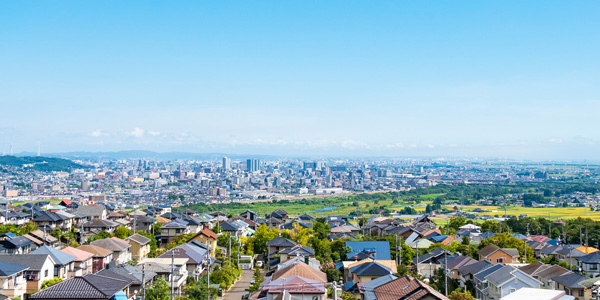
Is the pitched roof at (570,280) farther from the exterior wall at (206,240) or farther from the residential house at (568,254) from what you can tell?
the exterior wall at (206,240)

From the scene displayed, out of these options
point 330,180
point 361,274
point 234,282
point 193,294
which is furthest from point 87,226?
point 330,180

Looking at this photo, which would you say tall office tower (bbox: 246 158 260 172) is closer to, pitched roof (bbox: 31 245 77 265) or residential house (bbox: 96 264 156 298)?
pitched roof (bbox: 31 245 77 265)

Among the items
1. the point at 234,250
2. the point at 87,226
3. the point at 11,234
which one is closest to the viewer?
the point at 11,234

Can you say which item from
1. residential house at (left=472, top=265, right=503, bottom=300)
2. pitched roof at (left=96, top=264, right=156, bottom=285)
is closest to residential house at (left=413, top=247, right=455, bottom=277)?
residential house at (left=472, top=265, right=503, bottom=300)

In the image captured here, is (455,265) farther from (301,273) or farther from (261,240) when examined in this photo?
(261,240)

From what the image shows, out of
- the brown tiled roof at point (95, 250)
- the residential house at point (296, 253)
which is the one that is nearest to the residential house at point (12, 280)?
the brown tiled roof at point (95, 250)

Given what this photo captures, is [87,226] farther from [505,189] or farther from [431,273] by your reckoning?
A: [505,189]
